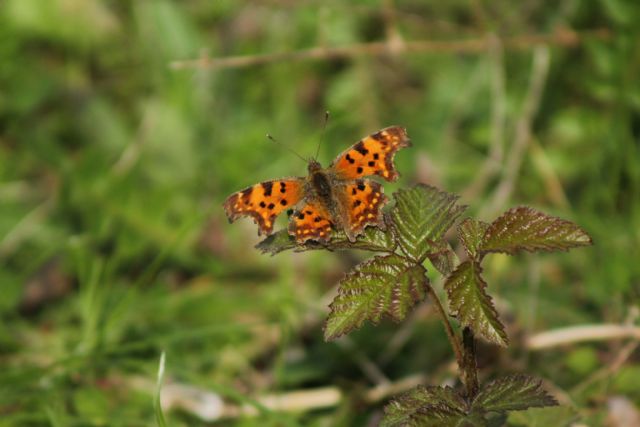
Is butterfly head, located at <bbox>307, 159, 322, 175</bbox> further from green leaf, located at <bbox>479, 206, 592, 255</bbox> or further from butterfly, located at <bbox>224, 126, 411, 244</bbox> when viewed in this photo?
green leaf, located at <bbox>479, 206, 592, 255</bbox>

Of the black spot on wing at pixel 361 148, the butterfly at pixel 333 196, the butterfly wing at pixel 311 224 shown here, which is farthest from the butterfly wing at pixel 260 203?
the black spot on wing at pixel 361 148

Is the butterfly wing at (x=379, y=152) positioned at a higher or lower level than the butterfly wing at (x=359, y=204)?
higher

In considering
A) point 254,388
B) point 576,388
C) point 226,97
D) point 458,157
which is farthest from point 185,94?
point 576,388

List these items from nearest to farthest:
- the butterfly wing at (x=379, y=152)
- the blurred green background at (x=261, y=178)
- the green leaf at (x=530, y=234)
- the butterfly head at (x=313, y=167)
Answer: the green leaf at (x=530, y=234), the butterfly wing at (x=379, y=152), the butterfly head at (x=313, y=167), the blurred green background at (x=261, y=178)

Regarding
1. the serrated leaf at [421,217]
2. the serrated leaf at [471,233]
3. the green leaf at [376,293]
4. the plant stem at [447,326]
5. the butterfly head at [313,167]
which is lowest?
the plant stem at [447,326]

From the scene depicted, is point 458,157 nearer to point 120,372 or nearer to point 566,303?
point 566,303

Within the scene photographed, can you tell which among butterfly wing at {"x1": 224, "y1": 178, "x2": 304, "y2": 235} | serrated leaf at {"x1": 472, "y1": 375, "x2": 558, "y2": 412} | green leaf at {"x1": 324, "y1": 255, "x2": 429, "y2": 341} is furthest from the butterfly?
serrated leaf at {"x1": 472, "y1": 375, "x2": 558, "y2": 412}

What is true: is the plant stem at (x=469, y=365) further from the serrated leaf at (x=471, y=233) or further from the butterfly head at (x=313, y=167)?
the butterfly head at (x=313, y=167)

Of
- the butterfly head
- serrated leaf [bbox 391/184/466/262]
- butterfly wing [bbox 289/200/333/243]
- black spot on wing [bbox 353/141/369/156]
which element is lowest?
serrated leaf [bbox 391/184/466/262]

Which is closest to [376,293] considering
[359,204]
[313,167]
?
[359,204]
